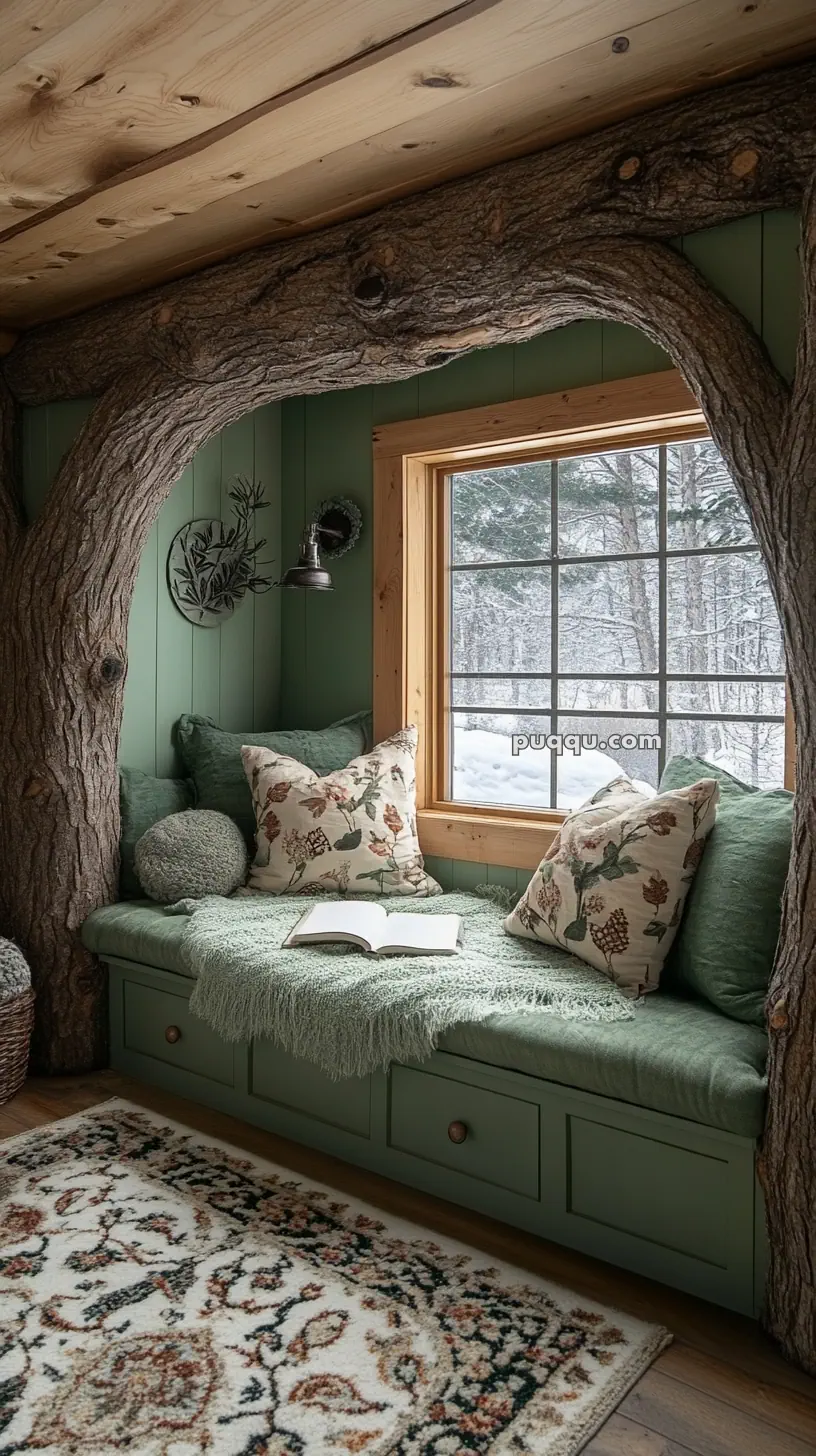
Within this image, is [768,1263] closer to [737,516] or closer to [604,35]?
[737,516]

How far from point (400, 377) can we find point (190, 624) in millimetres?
1399

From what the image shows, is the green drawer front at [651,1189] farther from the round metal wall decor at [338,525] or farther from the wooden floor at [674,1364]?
the round metal wall decor at [338,525]

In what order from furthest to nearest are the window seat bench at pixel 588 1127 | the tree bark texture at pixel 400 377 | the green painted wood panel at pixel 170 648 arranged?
1. the green painted wood panel at pixel 170 648
2. the window seat bench at pixel 588 1127
3. the tree bark texture at pixel 400 377

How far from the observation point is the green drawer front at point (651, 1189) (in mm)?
1965

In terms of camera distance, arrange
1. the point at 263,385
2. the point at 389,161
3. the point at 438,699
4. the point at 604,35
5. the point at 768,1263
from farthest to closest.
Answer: the point at 438,699 < the point at 263,385 < the point at 389,161 < the point at 768,1263 < the point at 604,35

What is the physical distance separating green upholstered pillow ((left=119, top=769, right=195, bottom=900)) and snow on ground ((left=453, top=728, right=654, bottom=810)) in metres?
1.00

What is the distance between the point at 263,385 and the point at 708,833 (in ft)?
5.52

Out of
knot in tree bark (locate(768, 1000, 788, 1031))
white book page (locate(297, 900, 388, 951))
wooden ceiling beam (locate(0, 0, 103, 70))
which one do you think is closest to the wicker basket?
white book page (locate(297, 900, 388, 951))

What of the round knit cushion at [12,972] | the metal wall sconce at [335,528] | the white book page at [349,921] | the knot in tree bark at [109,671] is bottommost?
the round knit cushion at [12,972]

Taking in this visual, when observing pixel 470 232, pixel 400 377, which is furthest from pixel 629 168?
pixel 400 377

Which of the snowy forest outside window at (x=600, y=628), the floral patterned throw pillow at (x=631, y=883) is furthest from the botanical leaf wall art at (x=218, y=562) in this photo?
the floral patterned throw pillow at (x=631, y=883)

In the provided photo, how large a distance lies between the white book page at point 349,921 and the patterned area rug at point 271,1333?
61 centimetres

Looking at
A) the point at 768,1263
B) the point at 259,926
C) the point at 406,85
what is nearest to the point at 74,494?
the point at 259,926

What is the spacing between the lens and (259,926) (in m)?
2.88
